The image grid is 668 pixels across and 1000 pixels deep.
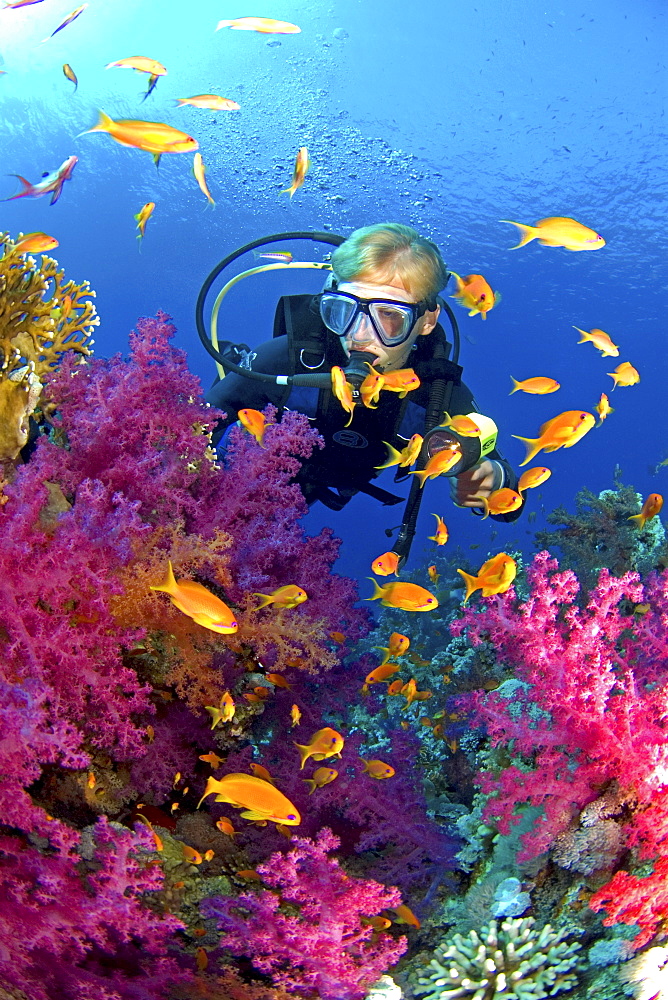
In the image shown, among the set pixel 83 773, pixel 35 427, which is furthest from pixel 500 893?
pixel 35 427

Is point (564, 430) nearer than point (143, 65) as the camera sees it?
Yes

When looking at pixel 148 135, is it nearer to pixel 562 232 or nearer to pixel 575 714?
pixel 562 232

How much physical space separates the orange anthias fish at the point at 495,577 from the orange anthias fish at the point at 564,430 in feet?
2.61

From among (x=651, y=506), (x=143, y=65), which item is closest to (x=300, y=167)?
(x=143, y=65)

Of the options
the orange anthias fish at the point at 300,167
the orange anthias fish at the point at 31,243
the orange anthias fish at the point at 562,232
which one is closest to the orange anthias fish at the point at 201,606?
the orange anthias fish at the point at 31,243

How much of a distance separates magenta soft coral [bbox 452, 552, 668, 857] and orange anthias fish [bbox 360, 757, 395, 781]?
56 cm

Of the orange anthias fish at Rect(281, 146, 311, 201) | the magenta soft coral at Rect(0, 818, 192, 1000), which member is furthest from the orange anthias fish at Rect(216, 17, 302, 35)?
the magenta soft coral at Rect(0, 818, 192, 1000)

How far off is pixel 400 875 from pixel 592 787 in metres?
1.16

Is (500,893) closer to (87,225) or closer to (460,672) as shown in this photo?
(460,672)

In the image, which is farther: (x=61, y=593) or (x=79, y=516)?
(x=79, y=516)

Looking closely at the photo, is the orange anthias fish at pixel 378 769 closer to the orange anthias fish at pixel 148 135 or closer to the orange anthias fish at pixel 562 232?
the orange anthias fish at pixel 562 232

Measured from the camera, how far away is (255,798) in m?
2.07

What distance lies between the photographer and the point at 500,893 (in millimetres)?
2479

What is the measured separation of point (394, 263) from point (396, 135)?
111 ft
